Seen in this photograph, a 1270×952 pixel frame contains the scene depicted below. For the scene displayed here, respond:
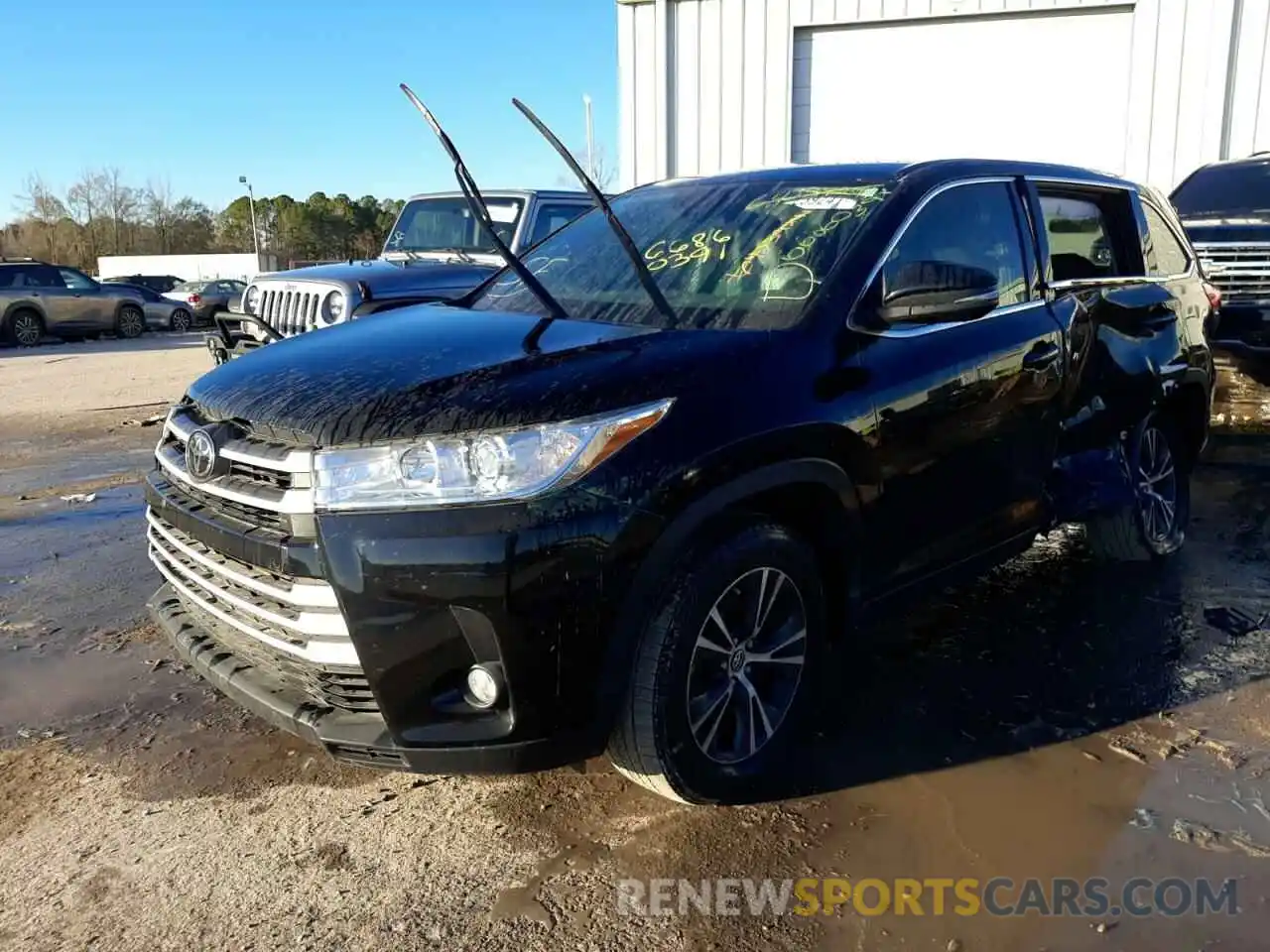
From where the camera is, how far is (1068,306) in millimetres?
3914

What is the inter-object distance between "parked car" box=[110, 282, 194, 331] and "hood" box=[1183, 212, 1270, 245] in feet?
68.6

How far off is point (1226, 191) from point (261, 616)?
903 cm

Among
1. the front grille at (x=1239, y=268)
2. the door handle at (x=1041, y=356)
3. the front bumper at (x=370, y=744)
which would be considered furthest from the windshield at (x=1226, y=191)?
the front bumper at (x=370, y=744)

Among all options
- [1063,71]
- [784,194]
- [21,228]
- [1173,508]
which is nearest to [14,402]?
[784,194]

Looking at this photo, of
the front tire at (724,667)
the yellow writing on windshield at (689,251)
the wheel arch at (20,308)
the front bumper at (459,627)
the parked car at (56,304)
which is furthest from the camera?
the parked car at (56,304)

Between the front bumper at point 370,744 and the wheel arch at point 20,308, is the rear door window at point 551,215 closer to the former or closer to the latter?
the front bumper at point 370,744

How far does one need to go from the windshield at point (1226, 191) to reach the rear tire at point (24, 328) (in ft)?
64.7

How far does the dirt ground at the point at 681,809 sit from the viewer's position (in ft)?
7.80

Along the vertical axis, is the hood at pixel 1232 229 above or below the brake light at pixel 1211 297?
above

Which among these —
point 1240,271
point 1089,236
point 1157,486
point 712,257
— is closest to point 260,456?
point 712,257

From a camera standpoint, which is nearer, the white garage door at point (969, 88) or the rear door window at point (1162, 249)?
the rear door window at point (1162, 249)

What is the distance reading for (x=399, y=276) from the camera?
7238 mm

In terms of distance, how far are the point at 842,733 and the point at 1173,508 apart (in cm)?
278

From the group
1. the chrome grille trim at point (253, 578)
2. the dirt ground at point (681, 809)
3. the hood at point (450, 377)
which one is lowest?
the dirt ground at point (681, 809)
